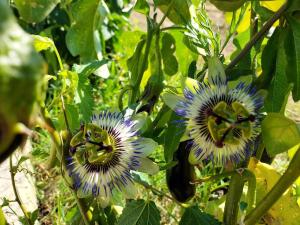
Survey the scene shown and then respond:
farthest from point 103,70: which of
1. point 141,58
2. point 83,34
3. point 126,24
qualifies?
point 126,24

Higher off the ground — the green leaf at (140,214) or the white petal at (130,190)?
the white petal at (130,190)

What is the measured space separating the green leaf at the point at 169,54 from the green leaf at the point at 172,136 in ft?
0.87

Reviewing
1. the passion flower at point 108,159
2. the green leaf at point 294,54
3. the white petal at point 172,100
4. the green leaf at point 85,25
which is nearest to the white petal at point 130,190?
the passion flower at point 108,159

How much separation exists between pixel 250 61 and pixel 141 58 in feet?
0.65

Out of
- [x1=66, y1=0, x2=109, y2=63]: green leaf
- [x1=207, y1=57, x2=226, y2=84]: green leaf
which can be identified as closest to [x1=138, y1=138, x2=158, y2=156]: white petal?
[x1=207, y1=57, x2=226, y2=84]: green leaf

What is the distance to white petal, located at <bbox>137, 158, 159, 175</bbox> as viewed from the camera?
729mm

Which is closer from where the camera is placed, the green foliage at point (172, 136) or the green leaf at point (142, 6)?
the green foliage at point (172, 136)

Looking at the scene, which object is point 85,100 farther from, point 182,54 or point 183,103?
point 182,54

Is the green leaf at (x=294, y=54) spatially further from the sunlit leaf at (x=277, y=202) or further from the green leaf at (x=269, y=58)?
the sunlit leaf at (x=277, y=202)

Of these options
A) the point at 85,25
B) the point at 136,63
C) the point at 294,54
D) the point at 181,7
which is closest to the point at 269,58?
the point at 294,54

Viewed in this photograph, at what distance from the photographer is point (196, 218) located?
0.78 meters

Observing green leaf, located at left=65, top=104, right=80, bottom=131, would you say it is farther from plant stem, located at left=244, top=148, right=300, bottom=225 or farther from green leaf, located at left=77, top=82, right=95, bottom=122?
plant stem, located at left=244, top=148, right=300, bottom=225

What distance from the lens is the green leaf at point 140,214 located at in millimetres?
792

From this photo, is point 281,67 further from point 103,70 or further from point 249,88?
point 103,70
